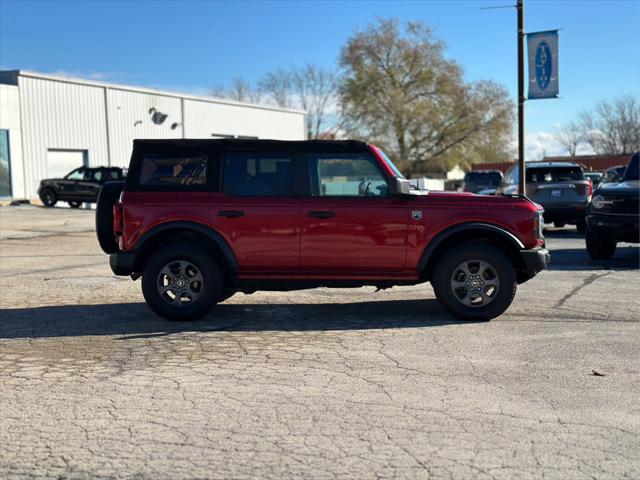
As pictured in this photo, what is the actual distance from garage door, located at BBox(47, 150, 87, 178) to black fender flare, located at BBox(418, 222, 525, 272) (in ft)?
98.7

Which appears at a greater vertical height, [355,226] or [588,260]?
[355,226]

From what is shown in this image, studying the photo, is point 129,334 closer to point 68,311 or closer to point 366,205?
point 68,311

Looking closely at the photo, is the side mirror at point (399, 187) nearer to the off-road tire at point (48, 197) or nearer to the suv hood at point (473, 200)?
the suv hood at point (473, 200)

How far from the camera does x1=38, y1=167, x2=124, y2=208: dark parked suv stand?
2958cm

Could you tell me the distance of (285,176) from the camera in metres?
7.59

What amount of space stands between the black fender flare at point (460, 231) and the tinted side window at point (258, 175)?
5.07 feet

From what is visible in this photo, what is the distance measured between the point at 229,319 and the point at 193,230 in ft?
3.48

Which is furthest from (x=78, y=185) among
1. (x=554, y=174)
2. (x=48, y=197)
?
(x=554, y=174)

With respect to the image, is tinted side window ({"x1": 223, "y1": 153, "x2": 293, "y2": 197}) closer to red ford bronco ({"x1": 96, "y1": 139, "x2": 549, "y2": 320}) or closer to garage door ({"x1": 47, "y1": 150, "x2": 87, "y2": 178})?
red ford bronco ({"x1": 96, "y1": 139, "x2": 549, "y2": 320})

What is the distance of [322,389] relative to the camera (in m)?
5.17

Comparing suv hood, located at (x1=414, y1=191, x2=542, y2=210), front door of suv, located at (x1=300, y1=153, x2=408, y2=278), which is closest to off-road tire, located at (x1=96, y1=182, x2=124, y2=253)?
front door of suv, located at (x1=300, y1=153, x2=408, y2=278)

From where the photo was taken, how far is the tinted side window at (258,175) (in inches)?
299

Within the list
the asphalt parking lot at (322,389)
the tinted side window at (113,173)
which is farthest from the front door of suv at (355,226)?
the tinted side window at (113,173)

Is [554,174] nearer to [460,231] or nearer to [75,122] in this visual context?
[460,231]
